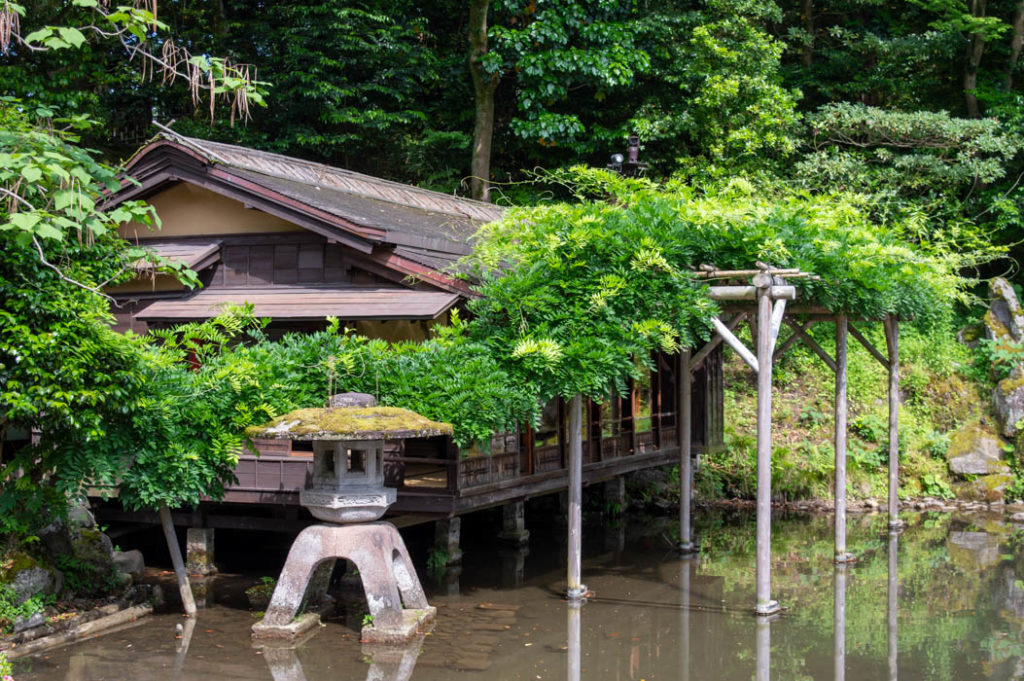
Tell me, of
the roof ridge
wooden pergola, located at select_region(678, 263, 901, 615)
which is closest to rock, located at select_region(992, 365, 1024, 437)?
wooden pergola, located at select_region(678, 263, 901, 615)

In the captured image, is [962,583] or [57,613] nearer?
[57,613]

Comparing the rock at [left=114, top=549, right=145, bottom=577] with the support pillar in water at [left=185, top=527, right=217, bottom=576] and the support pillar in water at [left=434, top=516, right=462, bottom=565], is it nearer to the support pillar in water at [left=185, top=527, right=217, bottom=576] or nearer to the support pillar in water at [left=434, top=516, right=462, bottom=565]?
the support pillar in water at [left=185, top=527, right=217, bottom=576]

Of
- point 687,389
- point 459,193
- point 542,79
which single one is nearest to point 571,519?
point 687,389

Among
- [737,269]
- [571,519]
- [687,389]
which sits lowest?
[571,519]

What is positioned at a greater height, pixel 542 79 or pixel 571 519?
pixel 542 79

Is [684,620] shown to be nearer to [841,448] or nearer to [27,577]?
[841,448]

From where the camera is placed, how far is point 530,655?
10641 mm

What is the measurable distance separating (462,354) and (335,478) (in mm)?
1950

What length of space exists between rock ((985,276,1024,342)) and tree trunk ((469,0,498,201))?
1248 cm

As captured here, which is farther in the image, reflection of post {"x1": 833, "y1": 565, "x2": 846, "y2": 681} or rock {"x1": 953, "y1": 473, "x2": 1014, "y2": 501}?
rock {"x1": 953, "y1": 473, "x2": 1014, "y2": 501}

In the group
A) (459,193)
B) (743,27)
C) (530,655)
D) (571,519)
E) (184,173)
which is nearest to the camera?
(530,655)

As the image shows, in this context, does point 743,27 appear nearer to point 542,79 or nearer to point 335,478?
point 542,79

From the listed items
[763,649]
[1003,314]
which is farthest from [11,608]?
[1003,314]

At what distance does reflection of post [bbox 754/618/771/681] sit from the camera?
10.1 m
